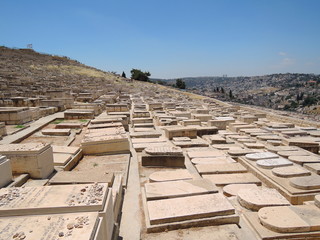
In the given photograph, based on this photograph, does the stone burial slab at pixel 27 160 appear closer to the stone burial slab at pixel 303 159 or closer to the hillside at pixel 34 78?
the stone burial slab at pixel 303 159

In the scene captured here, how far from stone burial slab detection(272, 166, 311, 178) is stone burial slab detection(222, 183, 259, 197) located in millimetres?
747

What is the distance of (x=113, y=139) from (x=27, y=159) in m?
2.37

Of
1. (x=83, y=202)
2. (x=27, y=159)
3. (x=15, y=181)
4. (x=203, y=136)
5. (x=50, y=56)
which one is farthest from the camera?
(x=50, y=56)

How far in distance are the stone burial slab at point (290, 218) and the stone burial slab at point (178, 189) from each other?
2.85ft

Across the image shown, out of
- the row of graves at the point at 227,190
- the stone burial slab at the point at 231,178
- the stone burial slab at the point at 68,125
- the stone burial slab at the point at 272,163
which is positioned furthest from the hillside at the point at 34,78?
the stone burial slab at the point at 272,163

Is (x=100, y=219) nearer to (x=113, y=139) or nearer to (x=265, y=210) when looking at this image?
(x=265, y=210)

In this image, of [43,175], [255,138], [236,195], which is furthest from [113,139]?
[255,138]

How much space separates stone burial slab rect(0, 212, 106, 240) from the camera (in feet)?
7.57

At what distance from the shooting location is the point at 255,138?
30.1 ft

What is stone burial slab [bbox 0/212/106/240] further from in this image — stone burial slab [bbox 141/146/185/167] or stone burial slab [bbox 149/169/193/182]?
stone burial slab [bbox 141/146/185/167]

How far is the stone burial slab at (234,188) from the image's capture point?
4585 mm

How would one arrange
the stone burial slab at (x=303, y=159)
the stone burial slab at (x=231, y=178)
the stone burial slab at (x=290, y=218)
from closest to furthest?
the stone burial slab at (x=290, y=218)
the stone burial slab at (x=231, y=178)
the stone burial slab at (x=303, y=159)

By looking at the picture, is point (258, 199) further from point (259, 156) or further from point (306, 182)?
point (259, 156)

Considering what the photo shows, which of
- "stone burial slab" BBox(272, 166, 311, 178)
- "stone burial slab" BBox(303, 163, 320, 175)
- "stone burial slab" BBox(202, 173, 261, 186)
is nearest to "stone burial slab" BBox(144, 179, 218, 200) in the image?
"stone burial slab" BBox(202, 173, 261, 186)
